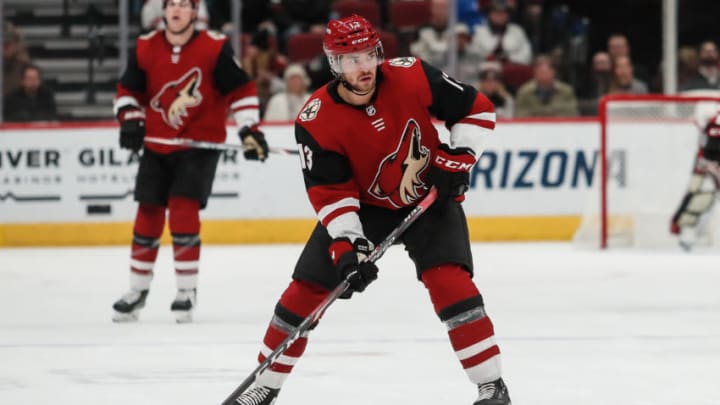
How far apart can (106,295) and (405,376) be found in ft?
7.80

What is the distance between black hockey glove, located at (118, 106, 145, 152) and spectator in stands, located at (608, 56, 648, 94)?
161 inches

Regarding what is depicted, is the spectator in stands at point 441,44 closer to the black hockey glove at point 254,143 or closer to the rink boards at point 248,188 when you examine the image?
the rink boards at point 248,188

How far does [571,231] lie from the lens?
26.3 ft

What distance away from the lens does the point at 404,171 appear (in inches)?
128

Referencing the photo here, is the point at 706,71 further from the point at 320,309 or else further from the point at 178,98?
the point at 320,309

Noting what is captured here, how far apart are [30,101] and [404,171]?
5.20 metres

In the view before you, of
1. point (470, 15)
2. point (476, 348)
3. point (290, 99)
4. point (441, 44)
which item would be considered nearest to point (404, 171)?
point (476, 348)

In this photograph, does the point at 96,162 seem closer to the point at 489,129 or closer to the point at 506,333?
the point at 506,333

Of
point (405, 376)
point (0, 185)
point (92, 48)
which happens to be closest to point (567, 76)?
point (92, 48)

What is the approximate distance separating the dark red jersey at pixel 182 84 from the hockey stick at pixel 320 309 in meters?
1.99

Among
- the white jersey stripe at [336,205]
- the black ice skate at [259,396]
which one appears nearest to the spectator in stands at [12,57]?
the black ice skate at [259,396]

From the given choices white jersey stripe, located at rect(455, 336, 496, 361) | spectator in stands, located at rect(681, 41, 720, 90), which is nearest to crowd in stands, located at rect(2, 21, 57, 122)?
spectator in stands, located at rect(681, 41, 720, 90)

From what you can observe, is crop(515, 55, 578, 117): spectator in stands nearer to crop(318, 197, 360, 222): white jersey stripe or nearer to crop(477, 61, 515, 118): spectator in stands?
crop(477, 61, 515, 118): spectator in stands

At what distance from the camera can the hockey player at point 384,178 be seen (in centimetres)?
315
